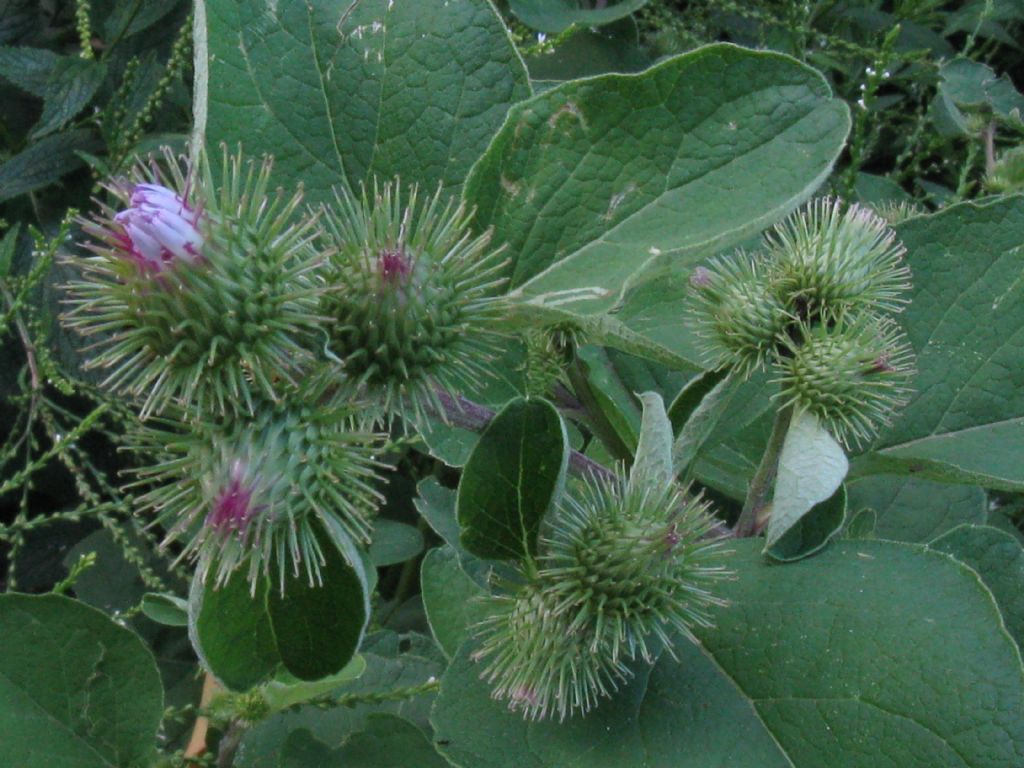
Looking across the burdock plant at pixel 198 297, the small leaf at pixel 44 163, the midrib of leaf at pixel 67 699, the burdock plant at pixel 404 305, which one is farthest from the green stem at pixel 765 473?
the small leaf at pixel 44 163

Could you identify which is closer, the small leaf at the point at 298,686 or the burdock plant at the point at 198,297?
the burdock plant at the point at 198,297

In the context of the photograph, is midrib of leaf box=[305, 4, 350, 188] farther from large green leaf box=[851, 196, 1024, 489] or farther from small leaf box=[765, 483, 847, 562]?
large green leaf box=[851, 196, 1024, 489]

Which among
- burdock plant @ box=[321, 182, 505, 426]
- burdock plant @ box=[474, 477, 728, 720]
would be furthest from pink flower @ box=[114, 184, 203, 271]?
burdock plant @ box=[474, 477, 728, 720]

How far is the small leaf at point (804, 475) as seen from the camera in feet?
4.47

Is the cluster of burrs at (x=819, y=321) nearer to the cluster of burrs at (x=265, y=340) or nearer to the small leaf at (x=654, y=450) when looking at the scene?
the small leaf at (x=654, y=450)

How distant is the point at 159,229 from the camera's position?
1.19 metres

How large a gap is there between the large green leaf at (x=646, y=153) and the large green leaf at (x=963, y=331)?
0.56 m

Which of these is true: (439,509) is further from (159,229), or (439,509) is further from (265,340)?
(159,229)

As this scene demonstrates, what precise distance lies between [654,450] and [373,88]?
0.70 metres

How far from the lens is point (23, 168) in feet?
8.35

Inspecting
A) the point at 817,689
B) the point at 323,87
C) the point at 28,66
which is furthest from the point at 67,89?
the point at 817,689

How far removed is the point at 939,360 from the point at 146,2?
219cm

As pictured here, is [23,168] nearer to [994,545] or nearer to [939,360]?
[939,360]

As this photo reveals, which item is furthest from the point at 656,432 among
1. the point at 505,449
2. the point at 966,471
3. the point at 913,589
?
the point at 966,471
